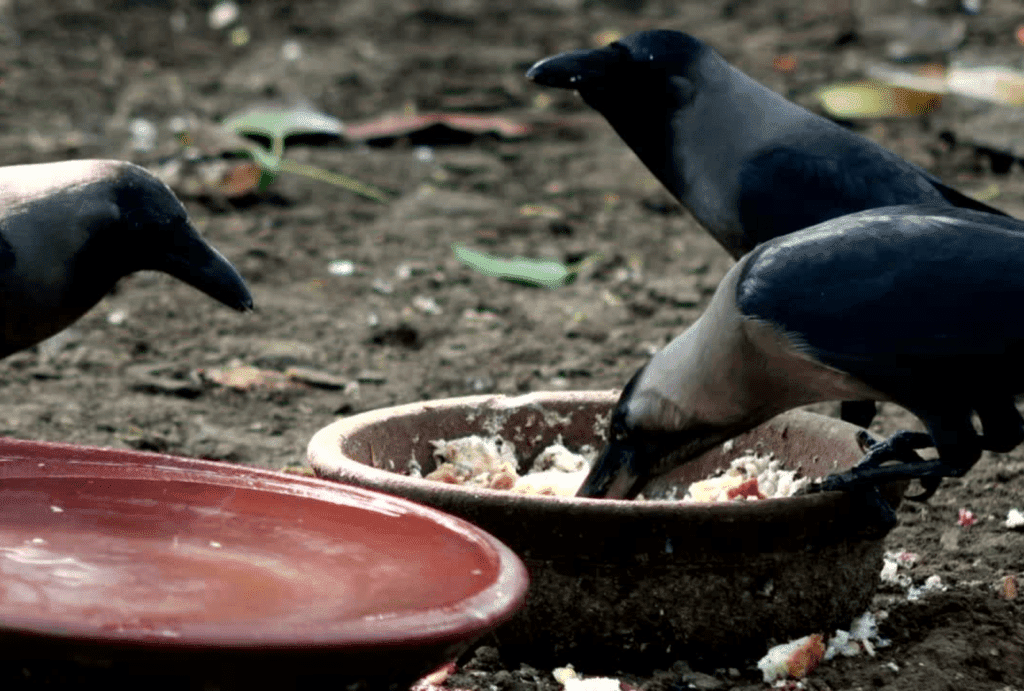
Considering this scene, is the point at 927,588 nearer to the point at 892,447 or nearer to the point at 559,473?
the point at 892,447

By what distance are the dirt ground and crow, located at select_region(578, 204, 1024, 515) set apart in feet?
1.32

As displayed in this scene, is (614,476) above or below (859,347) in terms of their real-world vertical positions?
below

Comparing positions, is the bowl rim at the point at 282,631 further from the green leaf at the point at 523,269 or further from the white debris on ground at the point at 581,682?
the green leaf at the point at 523,269

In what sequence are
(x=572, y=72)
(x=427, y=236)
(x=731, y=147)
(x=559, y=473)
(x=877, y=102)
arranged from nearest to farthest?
(x=559, y=473), (x=731, y=147), (x=572, y=72), (x=427, y=236), (x=877, y=102)

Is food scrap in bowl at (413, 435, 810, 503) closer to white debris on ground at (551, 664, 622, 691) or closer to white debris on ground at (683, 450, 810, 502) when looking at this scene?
white debris on ground at (683, 450, 810, 502)

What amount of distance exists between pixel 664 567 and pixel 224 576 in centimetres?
98

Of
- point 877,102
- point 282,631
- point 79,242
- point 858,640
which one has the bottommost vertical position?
point 877,102

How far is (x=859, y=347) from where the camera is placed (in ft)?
10.2

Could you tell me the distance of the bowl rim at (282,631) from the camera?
186cm

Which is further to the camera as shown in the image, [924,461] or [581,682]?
[924,461]

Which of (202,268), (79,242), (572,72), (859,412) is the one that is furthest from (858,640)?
(572,72)

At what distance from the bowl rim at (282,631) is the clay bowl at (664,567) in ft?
1.36

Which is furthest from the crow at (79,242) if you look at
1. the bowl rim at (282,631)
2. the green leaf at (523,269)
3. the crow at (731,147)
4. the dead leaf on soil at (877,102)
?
the dead leaf on soil at (877,102)

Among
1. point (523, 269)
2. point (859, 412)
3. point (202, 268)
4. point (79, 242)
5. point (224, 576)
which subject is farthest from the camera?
point (523, 269)
